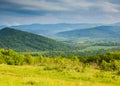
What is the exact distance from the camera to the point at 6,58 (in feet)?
170

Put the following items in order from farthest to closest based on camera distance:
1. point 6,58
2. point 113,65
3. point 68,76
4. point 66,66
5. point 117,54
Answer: point 117,54
point 6,58
point 113,65
point 66,66
point 68,76

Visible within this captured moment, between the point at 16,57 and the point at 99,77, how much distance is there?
33.8m

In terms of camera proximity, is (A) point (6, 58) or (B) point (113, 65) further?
(A) point (6, 58)

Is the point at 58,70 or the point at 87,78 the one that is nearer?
the point at 87,78

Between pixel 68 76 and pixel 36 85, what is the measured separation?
928cm


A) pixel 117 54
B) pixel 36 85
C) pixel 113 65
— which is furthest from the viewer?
pixel 117 54

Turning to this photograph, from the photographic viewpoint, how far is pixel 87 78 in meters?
21.9

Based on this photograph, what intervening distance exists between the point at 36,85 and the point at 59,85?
4.73 feet

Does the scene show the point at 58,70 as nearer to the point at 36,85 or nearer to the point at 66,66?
the point at 66,66

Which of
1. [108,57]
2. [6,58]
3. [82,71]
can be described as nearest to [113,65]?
[82,71]

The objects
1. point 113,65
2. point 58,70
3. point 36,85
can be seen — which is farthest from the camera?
point 113,65

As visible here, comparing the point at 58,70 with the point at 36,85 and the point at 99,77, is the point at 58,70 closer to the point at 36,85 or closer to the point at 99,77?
the point at 99,77

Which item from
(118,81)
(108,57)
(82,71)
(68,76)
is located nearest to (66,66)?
(82,71)

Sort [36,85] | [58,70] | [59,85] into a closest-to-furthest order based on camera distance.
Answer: [36,85] < [59,85] < [58,70]
